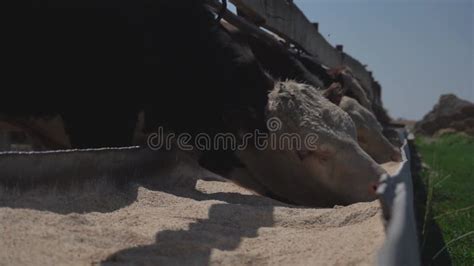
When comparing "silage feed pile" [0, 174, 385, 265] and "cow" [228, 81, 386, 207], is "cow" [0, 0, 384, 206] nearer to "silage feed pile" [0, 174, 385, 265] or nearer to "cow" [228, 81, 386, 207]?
"cow" [228, 81, 386, 207]

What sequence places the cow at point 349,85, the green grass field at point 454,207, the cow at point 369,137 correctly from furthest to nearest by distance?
the cow at point 349,85, the cow at point 369,137, the green grass field at point 454,207

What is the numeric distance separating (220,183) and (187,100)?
0.76m

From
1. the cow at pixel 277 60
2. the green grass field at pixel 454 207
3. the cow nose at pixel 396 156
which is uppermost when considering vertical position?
the cow at pixel 277 60

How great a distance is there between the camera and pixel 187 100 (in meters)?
5.16

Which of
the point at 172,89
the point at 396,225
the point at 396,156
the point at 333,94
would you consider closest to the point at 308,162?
the point at 172,89

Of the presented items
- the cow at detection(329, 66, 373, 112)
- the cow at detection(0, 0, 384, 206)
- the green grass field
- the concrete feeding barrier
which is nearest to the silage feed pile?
the concrete feeding barrier

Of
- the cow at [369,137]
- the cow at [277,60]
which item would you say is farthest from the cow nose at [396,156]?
the cow at [277,60]

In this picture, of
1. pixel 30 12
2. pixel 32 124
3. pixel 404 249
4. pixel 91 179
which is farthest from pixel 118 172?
pixel 404 249

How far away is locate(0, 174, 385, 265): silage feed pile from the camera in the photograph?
8.51ft

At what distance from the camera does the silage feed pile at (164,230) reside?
2.59 m

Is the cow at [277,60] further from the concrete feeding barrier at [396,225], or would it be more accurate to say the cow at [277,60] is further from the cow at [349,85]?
the concrete feeding barrier at [396,225]

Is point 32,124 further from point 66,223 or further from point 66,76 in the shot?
point 66,223

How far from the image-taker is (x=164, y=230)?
3203mm

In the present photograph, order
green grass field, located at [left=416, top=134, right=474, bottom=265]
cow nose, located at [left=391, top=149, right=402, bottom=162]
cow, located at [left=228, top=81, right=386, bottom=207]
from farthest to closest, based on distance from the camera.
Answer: cow nose, located at [left=391, top=149, right=402, bottom=162]
cow, located at [left=228, top=81, right=386, bottom=207]
green grass field, located at [left=416, top=134, right=474, bottom=265]
